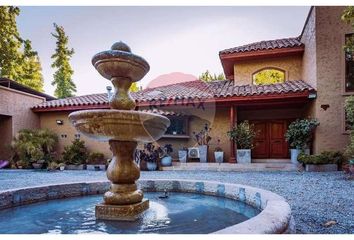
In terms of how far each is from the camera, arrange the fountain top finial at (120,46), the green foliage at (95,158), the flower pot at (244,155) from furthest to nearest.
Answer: the green foliage at (95,158)
the flower pot at (244,155)
the fountain top finial at (120,46)

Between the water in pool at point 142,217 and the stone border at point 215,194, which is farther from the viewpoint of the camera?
the water in pool at point 142,217

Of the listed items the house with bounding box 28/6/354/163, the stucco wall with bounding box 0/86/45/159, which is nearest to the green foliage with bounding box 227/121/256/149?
the house with bounding box 28/6/354/163

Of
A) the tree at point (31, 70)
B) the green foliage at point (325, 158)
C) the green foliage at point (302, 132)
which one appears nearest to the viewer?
the green foliage at point (325, 158)

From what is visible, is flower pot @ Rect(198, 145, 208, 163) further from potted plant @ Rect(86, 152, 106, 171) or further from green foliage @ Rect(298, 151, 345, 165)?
potted plant @ Rect(86, 152, 106, 171)

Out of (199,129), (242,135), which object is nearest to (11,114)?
(199,129)

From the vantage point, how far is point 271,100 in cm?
1109

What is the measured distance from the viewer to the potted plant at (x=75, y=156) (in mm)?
11742

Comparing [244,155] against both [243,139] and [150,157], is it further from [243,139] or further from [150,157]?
[150,157]

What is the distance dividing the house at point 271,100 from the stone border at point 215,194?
6453 mm

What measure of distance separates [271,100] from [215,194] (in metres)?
7.32

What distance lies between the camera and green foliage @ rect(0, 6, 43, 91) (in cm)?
1512

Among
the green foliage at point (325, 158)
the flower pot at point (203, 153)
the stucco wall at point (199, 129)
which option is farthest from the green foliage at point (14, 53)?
the green foliage at point (325, 158)

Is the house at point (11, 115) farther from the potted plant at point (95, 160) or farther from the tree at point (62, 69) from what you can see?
the tree at point (62, 69)

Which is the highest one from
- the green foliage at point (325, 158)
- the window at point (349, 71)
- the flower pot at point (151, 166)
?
the window at point (349, 71)
